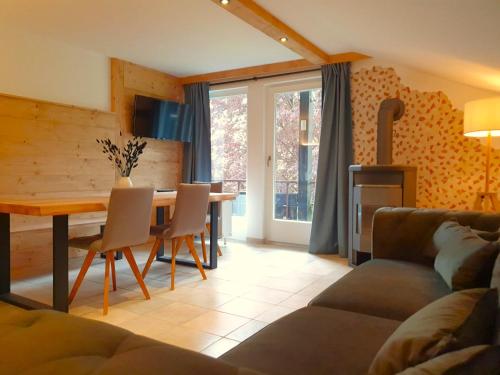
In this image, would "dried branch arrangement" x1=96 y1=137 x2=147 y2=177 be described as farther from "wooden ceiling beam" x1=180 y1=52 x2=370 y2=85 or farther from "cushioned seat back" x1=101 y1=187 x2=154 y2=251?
"wooden ceiling beam" x1=180 y1=52 x2=370 y2=85

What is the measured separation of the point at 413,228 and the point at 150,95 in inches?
158

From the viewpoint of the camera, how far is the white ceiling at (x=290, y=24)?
251 cm

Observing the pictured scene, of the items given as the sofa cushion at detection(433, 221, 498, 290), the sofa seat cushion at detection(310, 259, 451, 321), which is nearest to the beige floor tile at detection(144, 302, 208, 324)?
the sofa seat cushion at detection(310, 259, 451, 321)

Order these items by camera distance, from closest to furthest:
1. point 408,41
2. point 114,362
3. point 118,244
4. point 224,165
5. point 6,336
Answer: point 114,362, point 6,336, point 118,244, point 408,41, point 224,165

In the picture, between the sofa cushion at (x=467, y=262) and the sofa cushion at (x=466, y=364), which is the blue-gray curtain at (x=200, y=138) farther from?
the sofa cushion at (x=466, y=364)

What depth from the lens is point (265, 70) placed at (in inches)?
195

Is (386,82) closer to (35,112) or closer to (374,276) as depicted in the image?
(374,276)

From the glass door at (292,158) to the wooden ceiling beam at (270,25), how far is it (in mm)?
722

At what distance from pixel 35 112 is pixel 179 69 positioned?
6.61 feet

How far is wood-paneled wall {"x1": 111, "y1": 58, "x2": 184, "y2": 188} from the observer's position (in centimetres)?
476

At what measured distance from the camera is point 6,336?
3.14ft

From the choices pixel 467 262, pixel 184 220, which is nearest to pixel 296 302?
pixel 184 220

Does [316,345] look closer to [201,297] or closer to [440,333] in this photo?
[440,333]

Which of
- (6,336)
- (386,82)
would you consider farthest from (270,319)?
(386,82)
